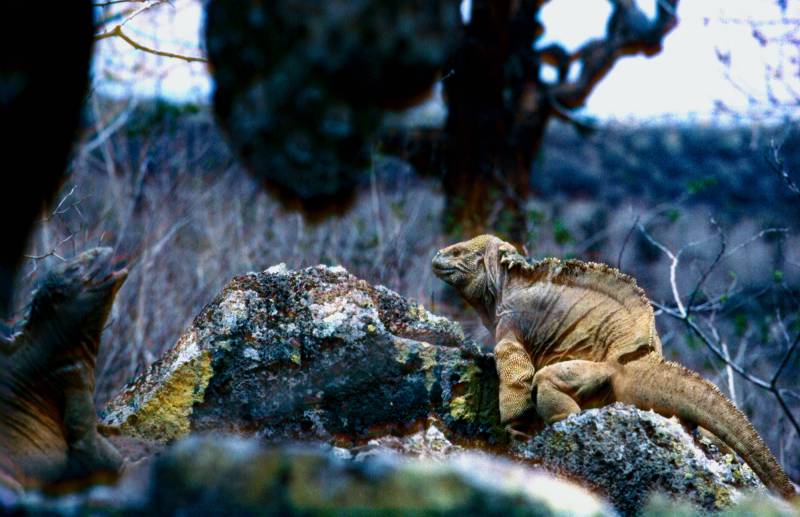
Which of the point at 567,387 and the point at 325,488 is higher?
the point at 325,488

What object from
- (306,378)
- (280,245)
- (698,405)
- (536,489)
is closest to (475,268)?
(306,378)

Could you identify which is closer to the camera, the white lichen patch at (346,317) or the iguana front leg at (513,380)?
the iguana front leg at (513,380)

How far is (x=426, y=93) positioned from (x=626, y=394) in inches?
84.1

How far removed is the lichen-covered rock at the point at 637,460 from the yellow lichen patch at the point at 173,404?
182 centimetres

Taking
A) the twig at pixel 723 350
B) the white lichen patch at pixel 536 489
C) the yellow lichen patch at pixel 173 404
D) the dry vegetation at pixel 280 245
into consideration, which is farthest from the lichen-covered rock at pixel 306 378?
the dry vegetation at pixel 280 245

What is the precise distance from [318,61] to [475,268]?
279cm

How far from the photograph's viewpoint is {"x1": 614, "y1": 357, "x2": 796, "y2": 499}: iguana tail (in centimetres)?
414

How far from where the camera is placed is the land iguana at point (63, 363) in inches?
147

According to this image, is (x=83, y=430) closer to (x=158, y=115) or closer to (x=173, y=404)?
(x=173, y=404)

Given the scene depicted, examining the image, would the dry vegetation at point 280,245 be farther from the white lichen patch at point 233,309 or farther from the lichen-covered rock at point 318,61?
the lichen-covered rock at point 318,61

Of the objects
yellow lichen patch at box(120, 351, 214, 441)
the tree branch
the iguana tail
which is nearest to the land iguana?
yellow lichen patch at box(120, 351, 214, 441)

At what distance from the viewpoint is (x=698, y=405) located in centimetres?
425

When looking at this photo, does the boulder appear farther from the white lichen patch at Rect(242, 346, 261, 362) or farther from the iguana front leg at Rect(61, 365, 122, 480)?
the iguana front leg at Rect(61, 365, 122, 480)

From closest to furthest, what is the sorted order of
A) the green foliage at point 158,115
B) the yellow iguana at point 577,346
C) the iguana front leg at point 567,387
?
the yellow iguana at point 577,346 < the iguana front leg at point 567,387 < the green foliage at point 158,115
